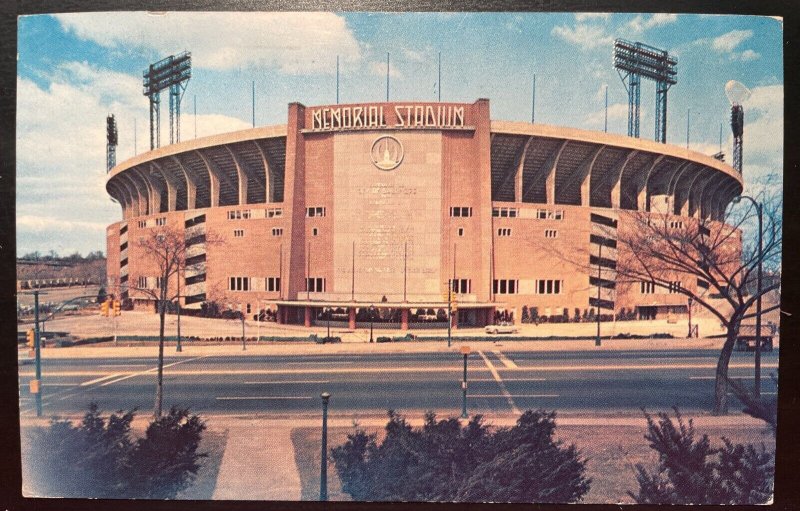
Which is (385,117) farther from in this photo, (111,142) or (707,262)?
(707,262)

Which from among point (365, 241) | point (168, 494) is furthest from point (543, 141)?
point (168, 494)

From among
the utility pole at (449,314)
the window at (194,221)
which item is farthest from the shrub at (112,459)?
the utility pole at (449,314)

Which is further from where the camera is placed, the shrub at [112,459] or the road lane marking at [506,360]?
the road lane marking at [506,360]

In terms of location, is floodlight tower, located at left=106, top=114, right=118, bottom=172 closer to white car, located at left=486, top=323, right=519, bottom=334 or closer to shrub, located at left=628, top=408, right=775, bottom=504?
white car, located at left=486, top=323, right=519, bottom=334

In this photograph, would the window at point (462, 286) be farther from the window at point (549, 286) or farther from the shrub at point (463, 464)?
the shrub at point (463, 464)

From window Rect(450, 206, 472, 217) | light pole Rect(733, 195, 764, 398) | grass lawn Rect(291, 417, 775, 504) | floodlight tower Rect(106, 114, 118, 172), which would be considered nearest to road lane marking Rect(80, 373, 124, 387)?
grass lawn Rect(291, 417, 775, 504)

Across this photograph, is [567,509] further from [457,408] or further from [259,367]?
[259,367]

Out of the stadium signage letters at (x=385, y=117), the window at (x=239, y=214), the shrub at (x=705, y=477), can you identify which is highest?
the stadium signage letters at (x=385, y=117)
